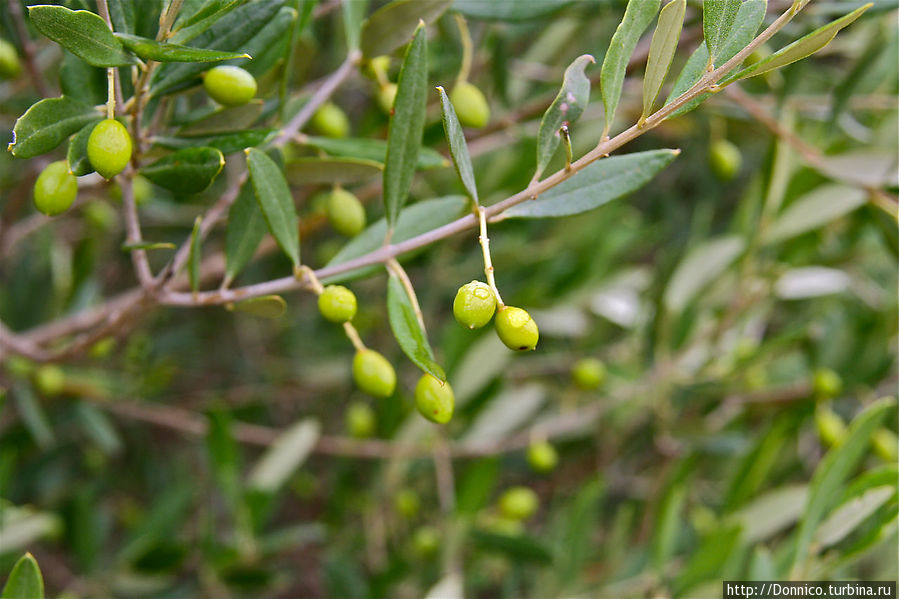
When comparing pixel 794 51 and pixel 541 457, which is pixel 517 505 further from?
pixel 794 51

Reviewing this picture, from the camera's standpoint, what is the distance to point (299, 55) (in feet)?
3.79

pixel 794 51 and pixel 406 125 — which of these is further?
pixel 406 125

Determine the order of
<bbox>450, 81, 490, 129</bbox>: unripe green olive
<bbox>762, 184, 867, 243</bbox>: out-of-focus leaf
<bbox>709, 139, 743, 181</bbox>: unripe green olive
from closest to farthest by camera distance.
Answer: <bbox>450, 81, 490, 129</bbox>: unripe green olive
<bbox>762, 184, 867, 243</bbox>: out-of-focus leaf
<bbox>709, 139, 743, 181</bbox>: unripe green olive

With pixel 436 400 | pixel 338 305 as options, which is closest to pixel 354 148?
pixel 338 305

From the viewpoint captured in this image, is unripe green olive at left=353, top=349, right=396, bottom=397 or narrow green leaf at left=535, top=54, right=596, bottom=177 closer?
Result: narrow green leaf at left=535, top=54, right=596, bottom=177

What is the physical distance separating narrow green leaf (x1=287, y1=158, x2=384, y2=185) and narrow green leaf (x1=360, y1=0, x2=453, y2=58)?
15 cm

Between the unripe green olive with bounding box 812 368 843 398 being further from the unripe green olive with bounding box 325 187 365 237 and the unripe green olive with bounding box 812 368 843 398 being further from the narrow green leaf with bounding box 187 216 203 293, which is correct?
the narrow green leaf with bounding box 187 216 203 293

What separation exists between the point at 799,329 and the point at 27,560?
1373mm

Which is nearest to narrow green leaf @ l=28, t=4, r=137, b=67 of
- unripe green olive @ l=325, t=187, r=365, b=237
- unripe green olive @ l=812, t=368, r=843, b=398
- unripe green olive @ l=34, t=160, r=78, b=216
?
unripe green olive @ l=34, t=160, r=78, b=216

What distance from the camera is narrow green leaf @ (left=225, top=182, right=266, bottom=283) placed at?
89 cm

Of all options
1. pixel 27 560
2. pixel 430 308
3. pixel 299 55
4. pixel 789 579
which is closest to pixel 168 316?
pixel 430 308

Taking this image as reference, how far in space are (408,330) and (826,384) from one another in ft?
3.80

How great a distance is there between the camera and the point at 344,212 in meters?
0.99

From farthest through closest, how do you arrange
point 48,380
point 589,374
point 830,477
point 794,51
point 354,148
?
1. point 589,374
2. point 48,380
3. point 830,477
4. point 354,148
5. point 794,51
